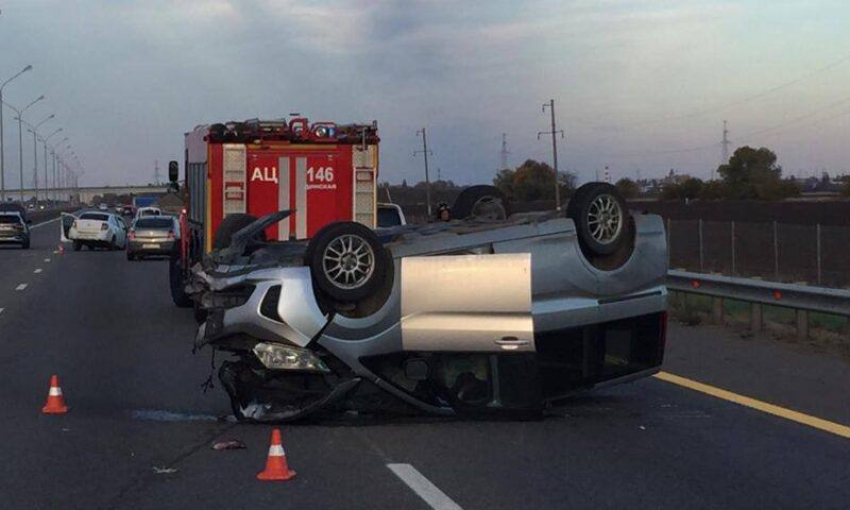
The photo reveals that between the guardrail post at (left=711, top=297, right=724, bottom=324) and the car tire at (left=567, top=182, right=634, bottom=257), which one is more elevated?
the car tire at (left=567, top=182, right=634, bottom=257)

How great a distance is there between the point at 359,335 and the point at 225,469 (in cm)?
150

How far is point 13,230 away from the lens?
5081 cm

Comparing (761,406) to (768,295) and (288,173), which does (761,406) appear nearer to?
(768,295)

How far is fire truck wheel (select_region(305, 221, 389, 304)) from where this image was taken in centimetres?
896

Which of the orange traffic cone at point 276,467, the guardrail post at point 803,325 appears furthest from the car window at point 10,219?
the orange traffic cone at point 276,467

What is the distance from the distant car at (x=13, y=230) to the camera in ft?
166

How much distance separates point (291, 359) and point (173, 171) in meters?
15.2

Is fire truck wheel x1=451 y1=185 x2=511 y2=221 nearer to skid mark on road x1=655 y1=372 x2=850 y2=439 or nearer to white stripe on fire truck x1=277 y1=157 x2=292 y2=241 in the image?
skid mark on road x1=655 y1=372 x2=850 y2=439

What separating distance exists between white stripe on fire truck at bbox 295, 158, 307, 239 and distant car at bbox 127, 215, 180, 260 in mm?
22903

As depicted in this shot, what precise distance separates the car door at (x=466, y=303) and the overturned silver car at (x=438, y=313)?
0.01m

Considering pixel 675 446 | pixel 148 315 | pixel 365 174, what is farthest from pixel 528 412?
pixel 148 315

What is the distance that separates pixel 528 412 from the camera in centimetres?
958

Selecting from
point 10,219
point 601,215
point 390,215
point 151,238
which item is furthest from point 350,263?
point 10,219

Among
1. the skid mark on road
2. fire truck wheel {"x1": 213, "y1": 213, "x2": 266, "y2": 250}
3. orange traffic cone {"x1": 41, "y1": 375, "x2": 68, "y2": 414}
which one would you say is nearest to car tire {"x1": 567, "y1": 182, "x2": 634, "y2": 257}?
the skid mark on road
